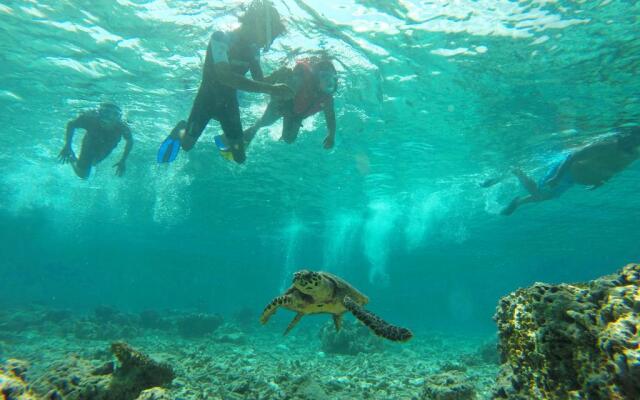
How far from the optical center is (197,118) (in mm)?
7316

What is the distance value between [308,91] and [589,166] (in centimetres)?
1265

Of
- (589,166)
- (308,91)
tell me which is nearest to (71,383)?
(308,91)

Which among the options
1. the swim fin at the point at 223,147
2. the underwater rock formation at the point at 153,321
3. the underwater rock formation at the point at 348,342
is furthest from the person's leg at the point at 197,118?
the underwater rock formation at the point at 153,321

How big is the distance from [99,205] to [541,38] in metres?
47.8

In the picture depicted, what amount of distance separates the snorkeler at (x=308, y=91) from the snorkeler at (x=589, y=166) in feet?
31.1

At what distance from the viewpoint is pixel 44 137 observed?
2153cm

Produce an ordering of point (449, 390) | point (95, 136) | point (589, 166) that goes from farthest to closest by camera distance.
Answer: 1. point (589, 166)
2. point (95, 136)
3. point (449, 390)

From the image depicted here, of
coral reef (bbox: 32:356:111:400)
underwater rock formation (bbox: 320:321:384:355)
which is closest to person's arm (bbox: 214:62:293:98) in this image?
coral reef (bbox: 32:356:111:400)

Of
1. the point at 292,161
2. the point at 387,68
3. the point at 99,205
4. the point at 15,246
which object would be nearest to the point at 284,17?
the point at 387,68

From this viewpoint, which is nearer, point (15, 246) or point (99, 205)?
point (99, 205)

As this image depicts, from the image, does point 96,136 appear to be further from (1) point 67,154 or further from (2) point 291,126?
(2) point 291,126

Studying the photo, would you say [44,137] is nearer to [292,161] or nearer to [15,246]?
[292,161]

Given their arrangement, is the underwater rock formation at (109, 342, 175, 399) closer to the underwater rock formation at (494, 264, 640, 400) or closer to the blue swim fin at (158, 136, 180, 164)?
the underwater rock formation at (494, 264, 640, 400)

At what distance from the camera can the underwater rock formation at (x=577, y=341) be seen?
2133 millimetres
